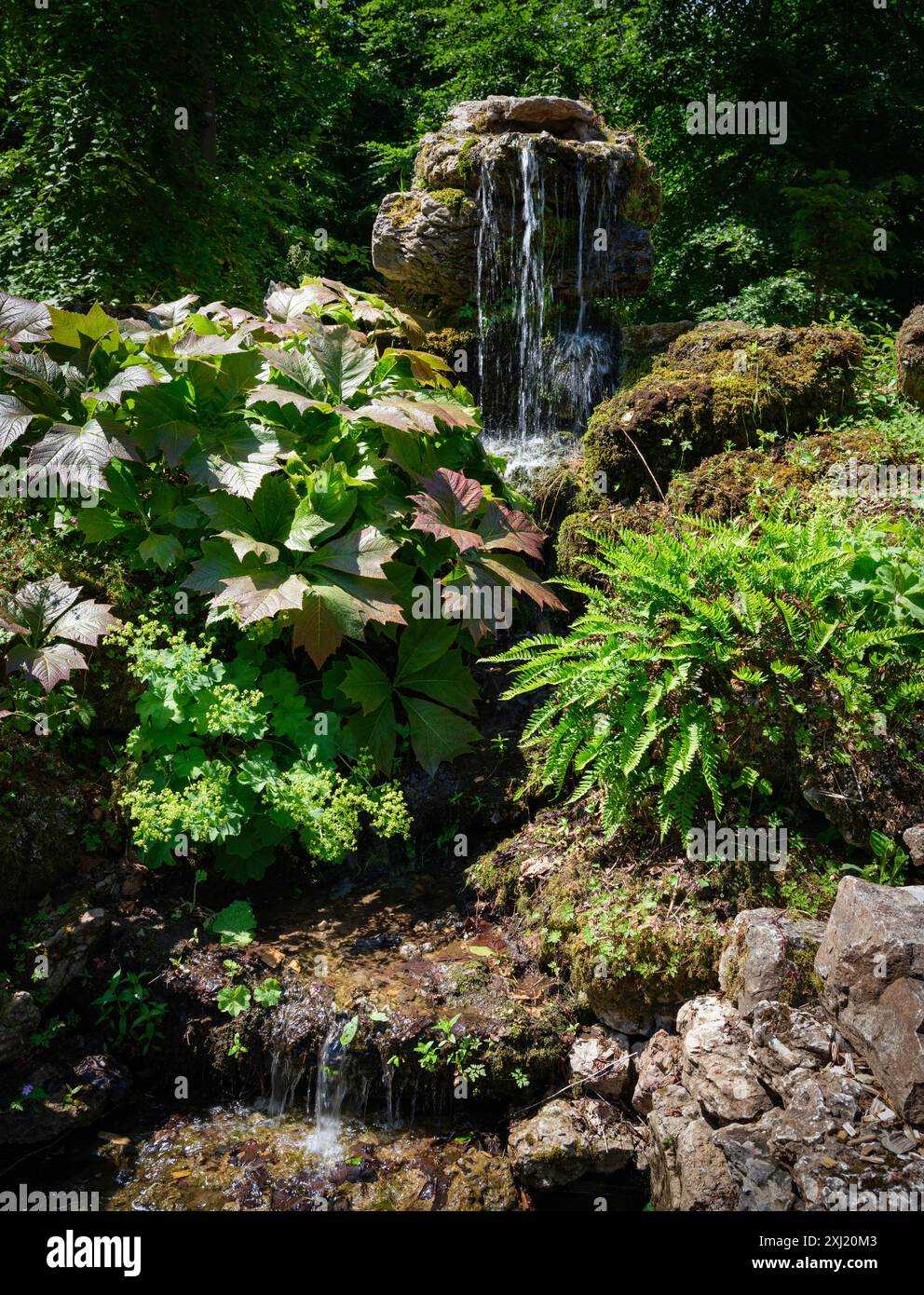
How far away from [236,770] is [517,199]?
6.40m

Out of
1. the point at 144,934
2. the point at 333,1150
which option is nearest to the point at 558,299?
the point at 144,934

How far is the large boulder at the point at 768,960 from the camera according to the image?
9.74 feet

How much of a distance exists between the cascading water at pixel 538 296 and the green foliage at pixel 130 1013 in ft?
18.5

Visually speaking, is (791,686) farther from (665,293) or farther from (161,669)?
(665,293)

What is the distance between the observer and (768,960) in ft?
9.85

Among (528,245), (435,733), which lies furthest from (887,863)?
(528,245)

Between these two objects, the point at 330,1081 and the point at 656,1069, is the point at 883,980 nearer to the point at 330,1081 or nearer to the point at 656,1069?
the point at 656,1069

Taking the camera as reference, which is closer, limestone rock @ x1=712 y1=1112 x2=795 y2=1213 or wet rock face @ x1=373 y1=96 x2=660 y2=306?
limestone rock @ x1=712 y1=1112 x2=795 y2=1213

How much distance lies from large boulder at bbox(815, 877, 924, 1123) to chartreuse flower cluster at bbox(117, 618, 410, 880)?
185 centimetres

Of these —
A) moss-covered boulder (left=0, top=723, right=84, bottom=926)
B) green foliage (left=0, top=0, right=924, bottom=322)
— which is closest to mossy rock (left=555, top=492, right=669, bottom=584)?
moss-covered boulder (left=0, top=723, right=84, bottom=926)

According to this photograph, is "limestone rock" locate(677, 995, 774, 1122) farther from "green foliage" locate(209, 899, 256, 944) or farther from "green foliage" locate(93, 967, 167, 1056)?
"green foliage" locate(93, 967, 167, 1056)

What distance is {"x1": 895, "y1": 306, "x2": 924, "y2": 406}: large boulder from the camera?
17.5 feet

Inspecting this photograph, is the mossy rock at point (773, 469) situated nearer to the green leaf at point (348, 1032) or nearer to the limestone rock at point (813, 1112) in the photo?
the limestone rock at point (813, 1112)

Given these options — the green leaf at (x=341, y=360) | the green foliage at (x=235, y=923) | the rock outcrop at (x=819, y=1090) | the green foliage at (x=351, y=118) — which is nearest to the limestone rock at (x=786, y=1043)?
the rock outcrop at (x=819, y=1090)
